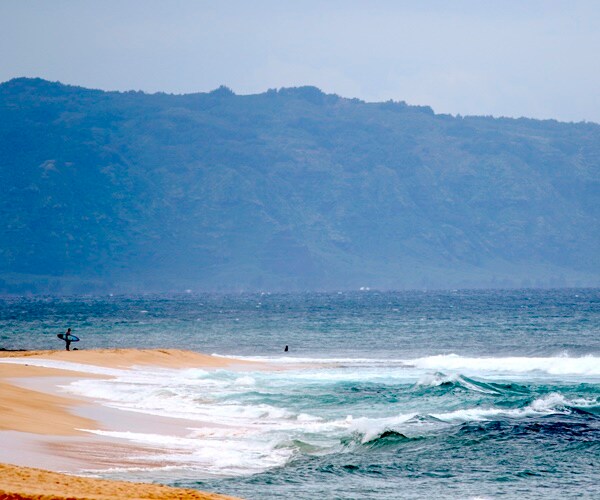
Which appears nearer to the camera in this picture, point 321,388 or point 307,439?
point 307,439

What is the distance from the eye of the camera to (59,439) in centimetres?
2202

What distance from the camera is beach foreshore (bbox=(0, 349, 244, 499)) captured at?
14672 millimetres

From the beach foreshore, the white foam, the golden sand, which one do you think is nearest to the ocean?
the white foam

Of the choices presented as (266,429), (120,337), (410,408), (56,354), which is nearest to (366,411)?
(410,408)

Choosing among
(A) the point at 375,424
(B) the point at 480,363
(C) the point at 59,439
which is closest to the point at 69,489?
(C) the point at 59,439

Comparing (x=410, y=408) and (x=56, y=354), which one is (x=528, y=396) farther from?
(x=56, y=354)

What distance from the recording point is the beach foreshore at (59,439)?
48.1 feet

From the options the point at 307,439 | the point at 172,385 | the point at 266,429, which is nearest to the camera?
the point at 307,439

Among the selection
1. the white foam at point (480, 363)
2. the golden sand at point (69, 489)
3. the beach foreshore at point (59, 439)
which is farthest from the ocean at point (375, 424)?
the golden sand at point (69, 489)

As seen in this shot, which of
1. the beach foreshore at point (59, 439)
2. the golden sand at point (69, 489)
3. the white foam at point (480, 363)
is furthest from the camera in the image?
the white foam at point (480, 363)

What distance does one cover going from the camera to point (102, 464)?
19.7m

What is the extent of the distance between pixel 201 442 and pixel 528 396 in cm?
1219

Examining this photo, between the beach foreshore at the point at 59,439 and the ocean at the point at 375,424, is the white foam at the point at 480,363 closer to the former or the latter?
the ocean at the point at 375,424

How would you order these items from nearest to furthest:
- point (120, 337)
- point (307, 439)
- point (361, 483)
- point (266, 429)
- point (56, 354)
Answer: point (361, 483), point (307, 439), point (266, 429), point (56, 354), point (120, 337)
